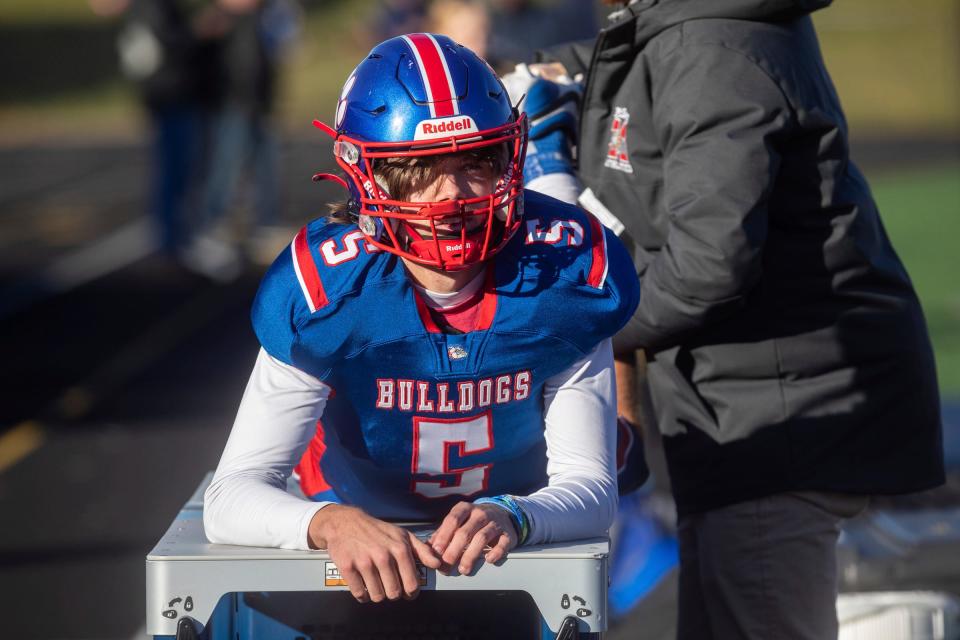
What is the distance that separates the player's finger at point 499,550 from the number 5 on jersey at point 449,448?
12.5 inches

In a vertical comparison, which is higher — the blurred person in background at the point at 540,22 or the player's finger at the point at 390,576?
the blurred person in background at the point at 540,22

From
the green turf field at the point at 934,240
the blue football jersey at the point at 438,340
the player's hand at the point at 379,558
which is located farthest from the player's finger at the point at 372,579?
the green turf field at the point at 934,240

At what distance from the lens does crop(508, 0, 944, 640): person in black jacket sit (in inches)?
105

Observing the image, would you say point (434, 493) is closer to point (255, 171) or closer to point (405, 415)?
point (405, 415)

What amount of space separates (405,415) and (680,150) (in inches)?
31.0

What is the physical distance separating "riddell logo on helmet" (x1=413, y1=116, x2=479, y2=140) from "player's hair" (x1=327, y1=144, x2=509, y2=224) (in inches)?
1.7

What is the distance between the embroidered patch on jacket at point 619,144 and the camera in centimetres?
288

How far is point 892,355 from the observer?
279 cm

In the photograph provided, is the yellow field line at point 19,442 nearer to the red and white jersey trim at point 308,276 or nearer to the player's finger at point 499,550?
the red and white jersey trim at point 308,276

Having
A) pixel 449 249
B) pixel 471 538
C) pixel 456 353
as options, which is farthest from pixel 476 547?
pixel 449 249

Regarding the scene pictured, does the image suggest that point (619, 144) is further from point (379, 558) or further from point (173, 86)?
point (173, 86)

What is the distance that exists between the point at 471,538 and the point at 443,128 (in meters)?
0.68

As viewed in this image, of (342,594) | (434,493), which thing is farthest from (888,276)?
(342,594)

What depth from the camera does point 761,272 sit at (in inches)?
106
